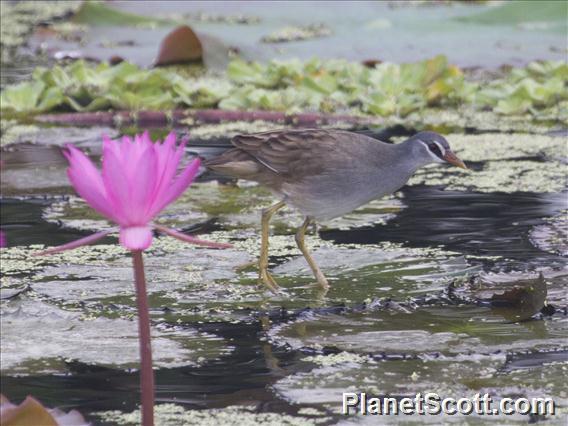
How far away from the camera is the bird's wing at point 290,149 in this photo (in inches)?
171

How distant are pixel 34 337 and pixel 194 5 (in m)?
8.27

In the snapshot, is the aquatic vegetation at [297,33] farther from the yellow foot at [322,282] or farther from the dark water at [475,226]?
the yellow foot at [322,282]

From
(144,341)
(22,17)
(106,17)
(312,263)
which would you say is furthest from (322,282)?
(22,17)

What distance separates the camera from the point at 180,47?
352 inches

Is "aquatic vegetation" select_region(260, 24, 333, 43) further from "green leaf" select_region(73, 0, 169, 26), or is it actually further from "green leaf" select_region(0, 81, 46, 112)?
"green leaf" select_region(0, 81, 46, 112)

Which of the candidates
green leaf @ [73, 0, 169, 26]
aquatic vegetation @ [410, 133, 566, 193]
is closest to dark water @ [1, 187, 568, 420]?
aquatic vegetation @ [410, 133, 566, 193]

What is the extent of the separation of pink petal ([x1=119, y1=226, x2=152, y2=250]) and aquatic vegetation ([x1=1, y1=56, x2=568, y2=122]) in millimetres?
5712

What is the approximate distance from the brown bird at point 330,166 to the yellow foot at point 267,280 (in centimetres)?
12

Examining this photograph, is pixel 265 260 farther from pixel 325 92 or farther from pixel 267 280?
pixel 325 92

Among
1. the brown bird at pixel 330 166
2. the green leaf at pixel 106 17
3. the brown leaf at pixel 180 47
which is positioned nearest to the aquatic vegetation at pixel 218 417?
the brown bird at pixel 330 166

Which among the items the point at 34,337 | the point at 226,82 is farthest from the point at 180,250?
the point at 226,82

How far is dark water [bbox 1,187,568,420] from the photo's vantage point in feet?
9.55

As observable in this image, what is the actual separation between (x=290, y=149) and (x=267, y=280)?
1.92 feet

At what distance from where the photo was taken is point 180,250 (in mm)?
4590
